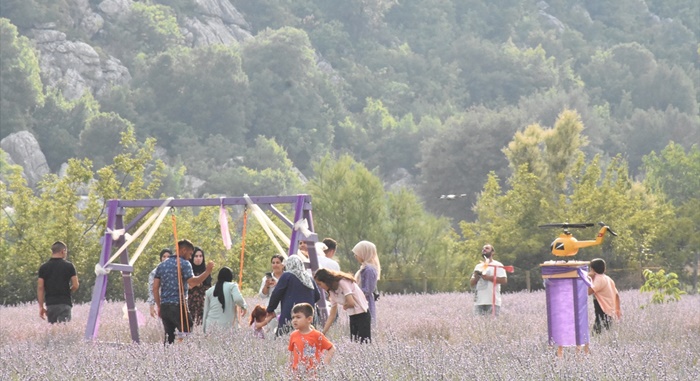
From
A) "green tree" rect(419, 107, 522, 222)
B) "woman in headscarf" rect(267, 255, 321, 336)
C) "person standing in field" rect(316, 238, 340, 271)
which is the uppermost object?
"green tree" rect(419, 107, 522, 222)

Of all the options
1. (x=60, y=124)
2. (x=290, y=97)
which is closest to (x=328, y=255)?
(x=60, y=124)

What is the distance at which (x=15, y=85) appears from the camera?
10975cm

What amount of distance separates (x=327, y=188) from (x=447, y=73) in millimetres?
101559

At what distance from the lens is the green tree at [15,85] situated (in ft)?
355

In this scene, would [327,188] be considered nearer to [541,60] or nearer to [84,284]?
[84,284]

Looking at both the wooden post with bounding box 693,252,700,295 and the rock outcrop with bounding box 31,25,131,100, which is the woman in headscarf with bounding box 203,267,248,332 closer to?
the wooden post with bounding box 693,252,700,295

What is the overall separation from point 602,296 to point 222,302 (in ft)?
12.4

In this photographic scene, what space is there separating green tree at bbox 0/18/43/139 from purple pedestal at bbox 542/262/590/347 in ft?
326

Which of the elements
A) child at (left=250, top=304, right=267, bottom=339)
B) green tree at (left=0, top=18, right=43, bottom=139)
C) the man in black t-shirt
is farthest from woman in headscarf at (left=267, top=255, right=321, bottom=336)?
green tree at (left=0, top=18, right=43, bottom=139)

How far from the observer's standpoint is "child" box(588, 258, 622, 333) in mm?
14359

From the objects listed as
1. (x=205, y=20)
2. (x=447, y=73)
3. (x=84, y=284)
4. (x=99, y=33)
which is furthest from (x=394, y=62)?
(x=84, y=284)

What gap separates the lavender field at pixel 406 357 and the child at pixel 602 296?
8.8 inches

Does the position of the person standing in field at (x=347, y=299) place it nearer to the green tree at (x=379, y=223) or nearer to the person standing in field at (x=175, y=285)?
the person standing in field at (x=175, y=285)

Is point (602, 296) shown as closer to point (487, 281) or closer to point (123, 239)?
point (487, 281)
